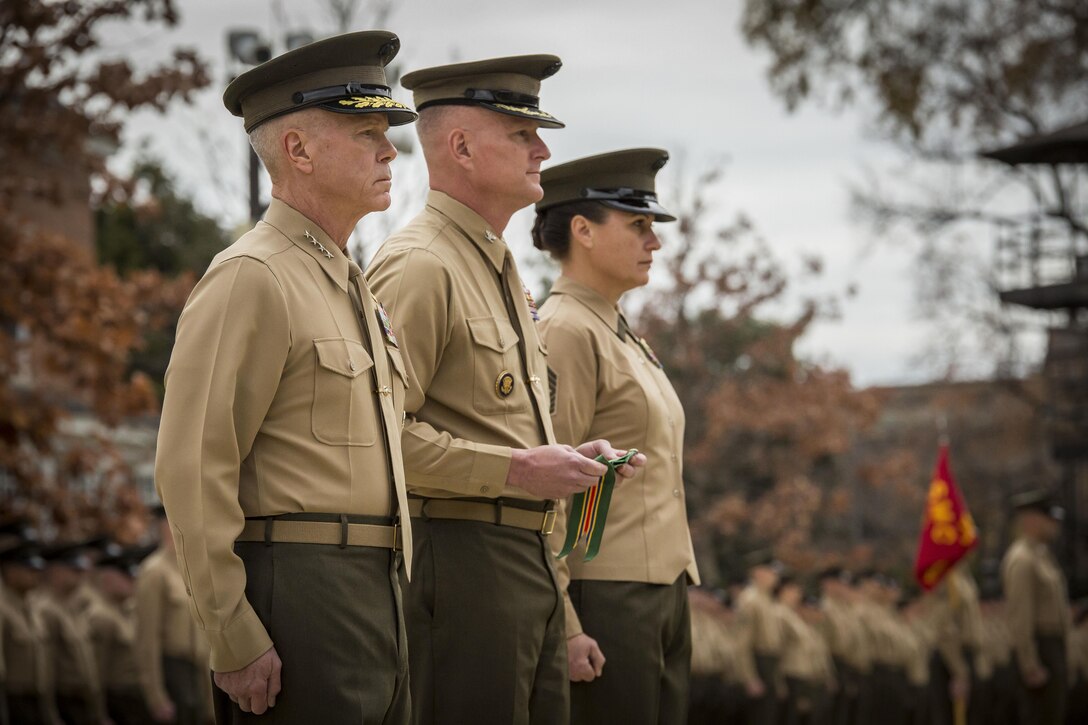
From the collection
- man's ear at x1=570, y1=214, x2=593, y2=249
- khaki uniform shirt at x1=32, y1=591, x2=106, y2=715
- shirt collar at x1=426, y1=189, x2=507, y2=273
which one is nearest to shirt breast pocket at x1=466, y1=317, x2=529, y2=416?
shirt collar at x1=426, y1=189, x2=507, y2=273

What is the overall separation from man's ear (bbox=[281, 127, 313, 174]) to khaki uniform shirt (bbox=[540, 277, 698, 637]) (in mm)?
1641

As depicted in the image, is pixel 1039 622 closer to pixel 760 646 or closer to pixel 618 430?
pixel 760 646

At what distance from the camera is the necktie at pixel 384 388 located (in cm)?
362

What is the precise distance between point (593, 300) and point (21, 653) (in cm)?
824

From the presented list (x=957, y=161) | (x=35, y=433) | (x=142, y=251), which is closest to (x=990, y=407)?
(x=957, y=161)

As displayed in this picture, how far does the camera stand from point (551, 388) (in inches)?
203

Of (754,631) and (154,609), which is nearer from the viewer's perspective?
(154,609)

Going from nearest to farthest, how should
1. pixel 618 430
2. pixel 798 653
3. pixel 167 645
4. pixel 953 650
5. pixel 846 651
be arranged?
→ pixel 618 430
pixel 167 645
pixel 953 650
pixel 798 653
pixel 846 651

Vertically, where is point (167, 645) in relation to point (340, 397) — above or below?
below

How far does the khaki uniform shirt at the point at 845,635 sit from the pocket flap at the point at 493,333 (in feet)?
57.3

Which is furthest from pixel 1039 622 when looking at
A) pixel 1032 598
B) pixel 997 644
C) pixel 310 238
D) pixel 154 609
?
pixel 310 238

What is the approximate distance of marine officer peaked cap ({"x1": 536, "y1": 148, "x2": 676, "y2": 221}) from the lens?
5.49 m

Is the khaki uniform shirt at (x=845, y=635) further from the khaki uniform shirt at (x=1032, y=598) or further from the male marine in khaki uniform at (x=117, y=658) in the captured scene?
the male marine in khaki uniform at (x=117, y=658)

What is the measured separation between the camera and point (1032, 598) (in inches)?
581
